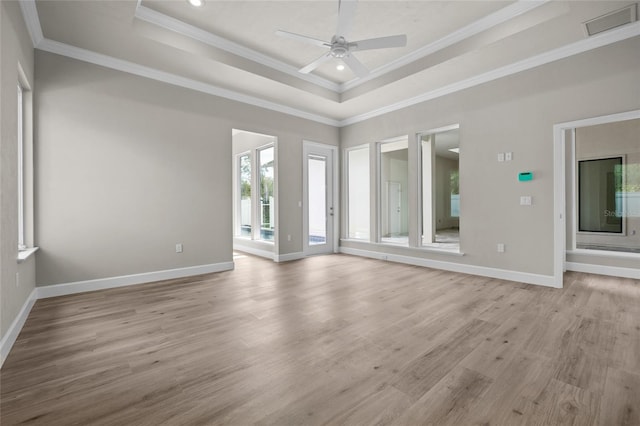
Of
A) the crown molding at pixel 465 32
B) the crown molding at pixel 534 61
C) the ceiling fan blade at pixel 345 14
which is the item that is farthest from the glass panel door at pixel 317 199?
the ceiling fan blade at pixel 345 14

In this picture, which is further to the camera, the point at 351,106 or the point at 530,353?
the point at 351,106

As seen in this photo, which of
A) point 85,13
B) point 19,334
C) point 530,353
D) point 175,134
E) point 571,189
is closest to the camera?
point 530,353

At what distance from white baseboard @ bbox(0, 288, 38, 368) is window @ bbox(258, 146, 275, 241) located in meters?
4.10

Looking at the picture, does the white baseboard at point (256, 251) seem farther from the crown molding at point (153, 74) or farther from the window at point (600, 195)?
the window at point (600, 195)

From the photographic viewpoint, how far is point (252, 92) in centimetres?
517

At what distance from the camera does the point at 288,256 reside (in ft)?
20.0

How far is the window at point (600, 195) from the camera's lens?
570 centimetres

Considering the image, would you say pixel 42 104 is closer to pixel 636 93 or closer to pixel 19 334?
pixel 19 334

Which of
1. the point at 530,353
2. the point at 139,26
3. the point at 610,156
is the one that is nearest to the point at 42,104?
the point at 139,26

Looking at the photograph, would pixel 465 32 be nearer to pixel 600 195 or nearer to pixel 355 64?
pixel 355 64

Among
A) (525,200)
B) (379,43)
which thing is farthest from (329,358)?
(525,200)

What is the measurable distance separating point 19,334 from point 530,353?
164 inches

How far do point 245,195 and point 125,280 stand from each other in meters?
3.93

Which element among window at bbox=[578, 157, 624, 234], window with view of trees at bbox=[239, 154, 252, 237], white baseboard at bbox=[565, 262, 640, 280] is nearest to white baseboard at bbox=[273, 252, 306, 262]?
window with view of trees at bbox=[239, 154, 252, 237]
